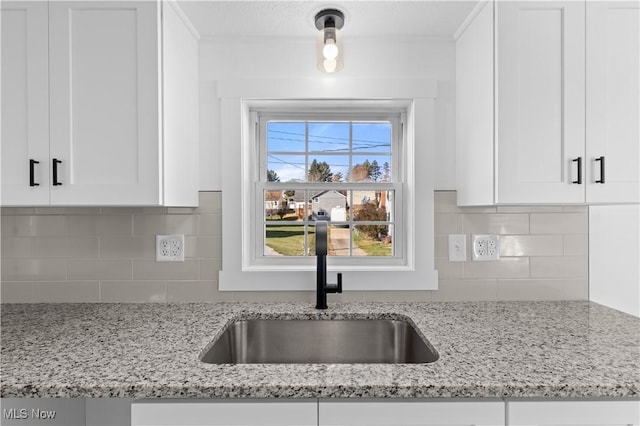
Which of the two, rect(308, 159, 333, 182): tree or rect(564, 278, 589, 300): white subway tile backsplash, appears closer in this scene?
rect(564, 278, 589, 300): white subway tile backsplash

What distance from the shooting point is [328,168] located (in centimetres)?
196

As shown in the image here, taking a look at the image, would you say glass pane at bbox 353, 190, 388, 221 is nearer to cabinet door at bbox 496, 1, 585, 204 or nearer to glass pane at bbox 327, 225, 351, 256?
glass pane at bbox 327, 225, 351, 256

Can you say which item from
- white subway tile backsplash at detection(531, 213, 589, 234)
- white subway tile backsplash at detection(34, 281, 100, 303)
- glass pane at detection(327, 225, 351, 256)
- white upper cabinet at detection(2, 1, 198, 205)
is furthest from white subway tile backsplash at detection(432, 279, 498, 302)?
white subway tile backsplash at detection(34, 281, 100, 303)

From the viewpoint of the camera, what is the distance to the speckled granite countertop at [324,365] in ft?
3.11

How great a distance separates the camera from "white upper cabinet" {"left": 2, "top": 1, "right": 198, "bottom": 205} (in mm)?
1377

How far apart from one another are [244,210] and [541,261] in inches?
55.3

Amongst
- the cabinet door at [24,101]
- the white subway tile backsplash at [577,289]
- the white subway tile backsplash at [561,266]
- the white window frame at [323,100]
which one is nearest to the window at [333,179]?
the white window frame at [323,100]

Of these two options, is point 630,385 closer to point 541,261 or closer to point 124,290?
point 541,261

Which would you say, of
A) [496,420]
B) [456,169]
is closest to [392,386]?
[496,420]

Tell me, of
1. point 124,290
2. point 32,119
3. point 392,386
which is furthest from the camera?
point 124,290

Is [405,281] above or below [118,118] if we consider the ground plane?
below

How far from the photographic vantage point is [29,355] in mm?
1130

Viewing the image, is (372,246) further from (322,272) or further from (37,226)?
(37,226)

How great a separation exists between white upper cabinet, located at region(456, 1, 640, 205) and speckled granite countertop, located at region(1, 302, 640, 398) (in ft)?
1.60
